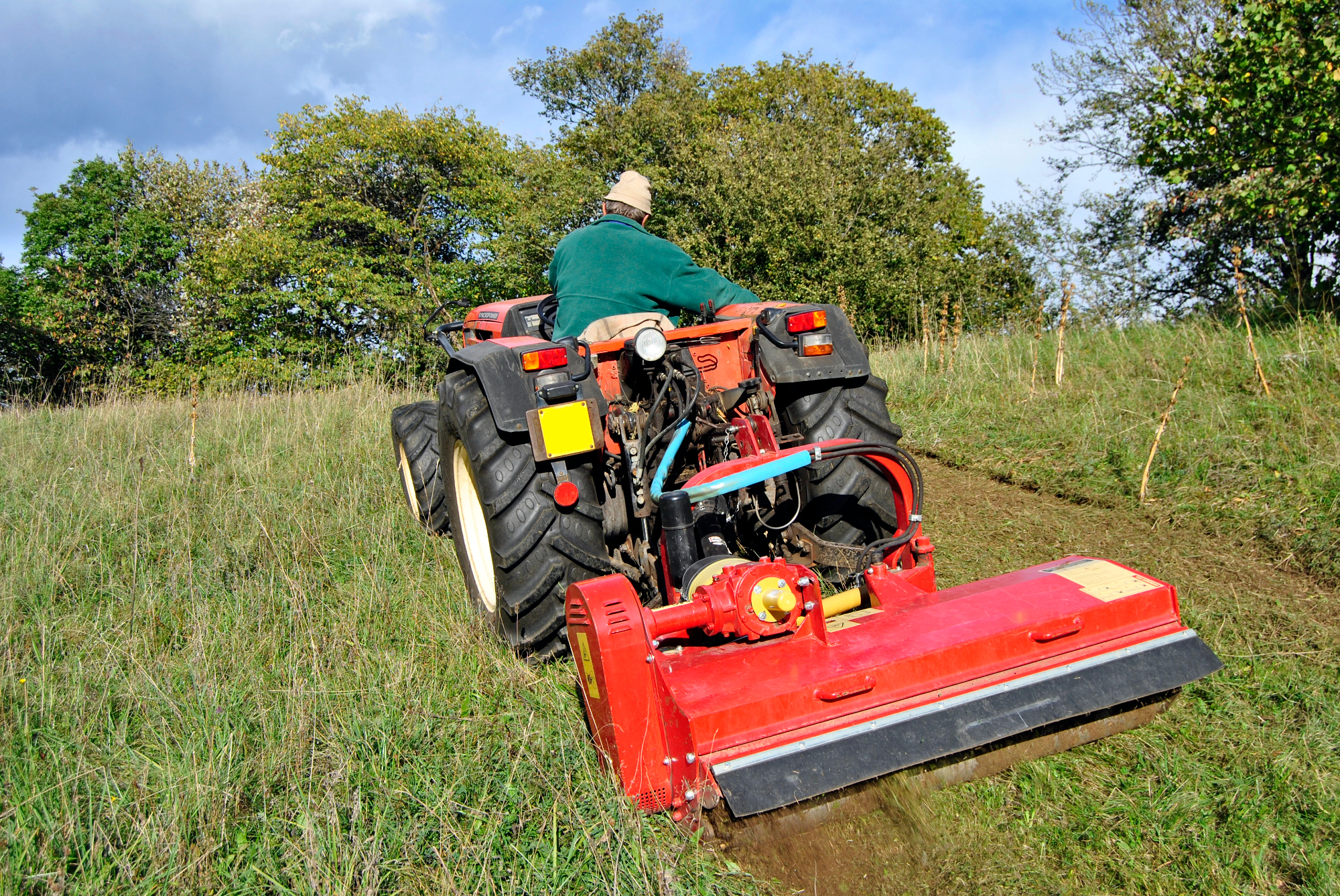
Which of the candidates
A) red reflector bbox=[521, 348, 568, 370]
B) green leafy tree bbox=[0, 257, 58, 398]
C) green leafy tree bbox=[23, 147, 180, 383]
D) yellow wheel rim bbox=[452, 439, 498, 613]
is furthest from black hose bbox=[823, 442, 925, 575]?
green leafy tree bbox=[0, 257, 58, 398]

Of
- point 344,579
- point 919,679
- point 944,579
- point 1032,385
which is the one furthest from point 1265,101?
point 344,579

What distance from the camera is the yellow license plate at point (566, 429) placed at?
2.74 m

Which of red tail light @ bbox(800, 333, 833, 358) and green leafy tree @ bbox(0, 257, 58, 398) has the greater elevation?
green leafy tree @ bbox(0, 257, 58, 398)

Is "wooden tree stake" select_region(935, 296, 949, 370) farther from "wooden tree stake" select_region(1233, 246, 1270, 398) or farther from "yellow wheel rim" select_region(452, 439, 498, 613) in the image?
"yellow wheel rim" select_region(452, 439, 498, 613)

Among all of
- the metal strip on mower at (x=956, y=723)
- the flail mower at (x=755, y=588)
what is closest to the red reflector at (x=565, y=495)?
the flail mower at (x=755, y=588)

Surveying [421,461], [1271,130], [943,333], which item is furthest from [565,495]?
[1271,130]

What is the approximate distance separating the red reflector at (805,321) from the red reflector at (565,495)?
1.02 meters

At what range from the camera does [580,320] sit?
3275 mm

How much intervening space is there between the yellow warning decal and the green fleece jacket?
1.54 metres

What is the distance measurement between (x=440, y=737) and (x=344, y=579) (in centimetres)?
163

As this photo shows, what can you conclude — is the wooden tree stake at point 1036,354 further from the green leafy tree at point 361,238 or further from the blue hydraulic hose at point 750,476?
the green leafy tree at point 361,238

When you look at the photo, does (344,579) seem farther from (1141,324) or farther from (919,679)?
(1141,324)

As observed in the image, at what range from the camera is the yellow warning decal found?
6.52 ft

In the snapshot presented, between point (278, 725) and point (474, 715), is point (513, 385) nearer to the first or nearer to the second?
point (474, 715)
